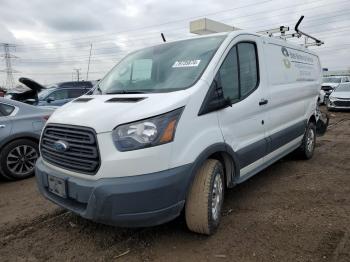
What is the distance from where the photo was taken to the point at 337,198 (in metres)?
4.43

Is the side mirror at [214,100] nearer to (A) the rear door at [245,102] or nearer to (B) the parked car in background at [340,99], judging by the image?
(A) the rear door at [245,102]

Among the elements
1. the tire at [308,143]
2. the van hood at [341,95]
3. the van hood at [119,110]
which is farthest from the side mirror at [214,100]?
the van hood at [341,95]

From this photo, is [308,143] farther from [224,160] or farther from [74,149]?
[74,149]

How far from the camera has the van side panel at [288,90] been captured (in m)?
4.67

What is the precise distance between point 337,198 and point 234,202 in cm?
135

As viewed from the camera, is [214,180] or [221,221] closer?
[214,180]

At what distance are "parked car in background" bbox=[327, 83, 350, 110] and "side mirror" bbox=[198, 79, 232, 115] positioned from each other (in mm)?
15008

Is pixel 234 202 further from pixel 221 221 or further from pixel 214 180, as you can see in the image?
pixel 214 180

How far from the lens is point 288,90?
16.8ft

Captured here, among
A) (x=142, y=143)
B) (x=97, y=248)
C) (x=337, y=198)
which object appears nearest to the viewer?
(x=142, y=143)

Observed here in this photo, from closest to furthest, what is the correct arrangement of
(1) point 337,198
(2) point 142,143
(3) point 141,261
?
(2) point 142,143 → (3) point 141,261 → (1) point 337,198

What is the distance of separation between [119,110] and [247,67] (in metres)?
1.88

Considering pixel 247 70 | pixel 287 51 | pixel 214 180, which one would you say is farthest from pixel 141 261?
pixel 287 51

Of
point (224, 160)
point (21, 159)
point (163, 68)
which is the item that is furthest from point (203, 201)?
point (21, 159)
